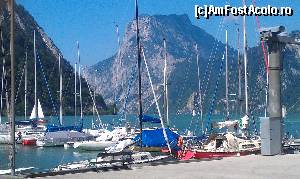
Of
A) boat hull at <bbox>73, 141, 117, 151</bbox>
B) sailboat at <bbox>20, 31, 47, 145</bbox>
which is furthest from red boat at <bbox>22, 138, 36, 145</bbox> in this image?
boat hull at <bbox>73, 141, 117, 151</bbox>

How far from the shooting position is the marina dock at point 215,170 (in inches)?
638

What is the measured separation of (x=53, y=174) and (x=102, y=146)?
4298 centimetres

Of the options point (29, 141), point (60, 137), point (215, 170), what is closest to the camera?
point (215, 170)

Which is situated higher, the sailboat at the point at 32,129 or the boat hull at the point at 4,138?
the sailboat at the point at 32,129

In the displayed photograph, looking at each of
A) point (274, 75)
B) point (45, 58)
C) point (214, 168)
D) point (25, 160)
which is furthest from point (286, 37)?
point (45, 58)

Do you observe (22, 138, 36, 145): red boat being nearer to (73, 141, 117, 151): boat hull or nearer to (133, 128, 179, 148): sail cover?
(73, 141, 117, 151): boat hull

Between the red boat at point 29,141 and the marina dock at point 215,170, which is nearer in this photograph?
the marina dock at point 215,170

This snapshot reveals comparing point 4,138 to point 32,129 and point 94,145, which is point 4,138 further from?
point 94,145

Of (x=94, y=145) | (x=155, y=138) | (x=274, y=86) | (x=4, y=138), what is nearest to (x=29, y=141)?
(x=4, y=138)

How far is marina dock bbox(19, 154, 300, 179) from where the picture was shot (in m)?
16.2

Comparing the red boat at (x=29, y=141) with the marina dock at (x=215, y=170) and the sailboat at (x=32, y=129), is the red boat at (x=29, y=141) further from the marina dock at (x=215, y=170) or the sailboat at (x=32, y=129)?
the marina dock at (x=215, y=170)

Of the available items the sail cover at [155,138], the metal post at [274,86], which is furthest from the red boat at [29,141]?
the metal post at [274,86]

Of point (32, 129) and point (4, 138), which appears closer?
point (4, 138)

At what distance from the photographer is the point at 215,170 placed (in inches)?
693
